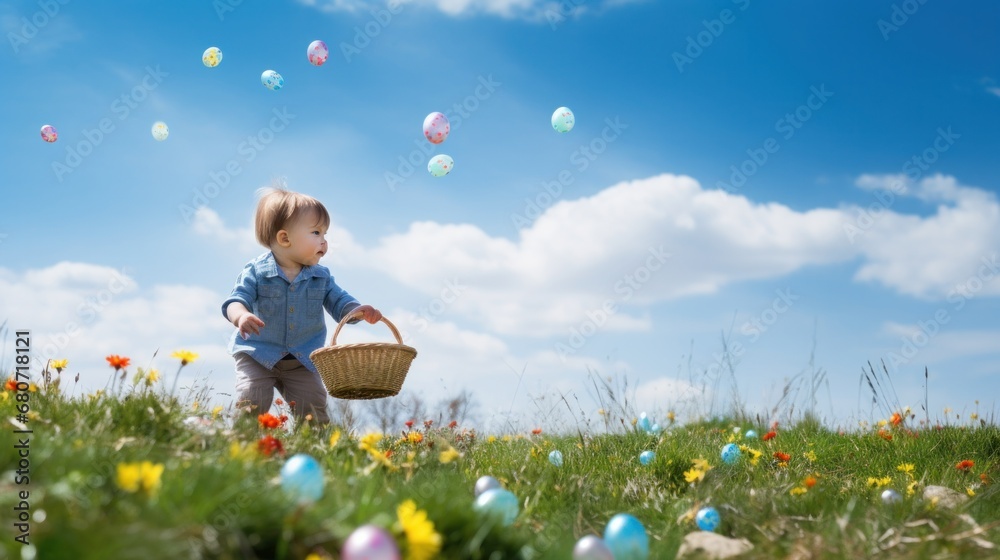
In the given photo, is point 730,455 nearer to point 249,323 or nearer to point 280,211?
point 249,323

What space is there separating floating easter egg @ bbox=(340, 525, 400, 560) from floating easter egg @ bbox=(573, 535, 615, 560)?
0.72 m

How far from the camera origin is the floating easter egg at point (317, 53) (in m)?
7.98

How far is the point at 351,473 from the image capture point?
288cm

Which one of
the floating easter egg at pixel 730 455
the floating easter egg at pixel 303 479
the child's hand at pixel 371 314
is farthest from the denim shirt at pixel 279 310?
the floating easter egg at pixel 303 479

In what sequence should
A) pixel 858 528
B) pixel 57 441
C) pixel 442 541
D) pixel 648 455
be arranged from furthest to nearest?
pixel 648 455 < pixel 858 528 < pixel 57 441 < pixel 442 541

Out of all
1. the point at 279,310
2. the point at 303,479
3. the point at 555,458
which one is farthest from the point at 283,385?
the point at 303,479

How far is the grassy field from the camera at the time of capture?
6.07 ft

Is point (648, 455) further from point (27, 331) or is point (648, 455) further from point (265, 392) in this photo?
point (27, 331)

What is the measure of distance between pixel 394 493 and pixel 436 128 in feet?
16.6

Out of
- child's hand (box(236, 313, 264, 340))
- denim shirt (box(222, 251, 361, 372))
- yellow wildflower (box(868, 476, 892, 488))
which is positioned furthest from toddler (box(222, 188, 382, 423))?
yellow wildflower (box(868, 476, 892, 488))

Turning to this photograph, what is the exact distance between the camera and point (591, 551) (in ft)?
7.68

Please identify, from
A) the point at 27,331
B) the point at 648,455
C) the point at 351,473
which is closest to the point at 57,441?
the point at 351,473

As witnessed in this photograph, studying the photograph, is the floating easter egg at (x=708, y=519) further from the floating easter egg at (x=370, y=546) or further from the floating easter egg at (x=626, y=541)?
the floating easter egg at (x=370, y=546)

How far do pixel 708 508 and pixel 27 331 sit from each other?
311cm
